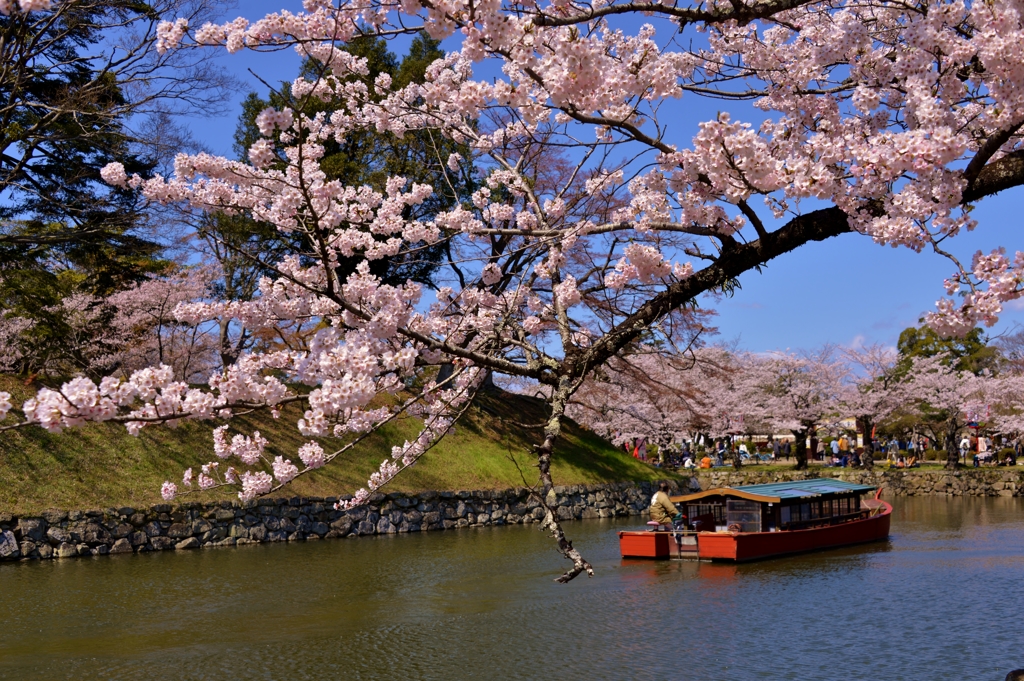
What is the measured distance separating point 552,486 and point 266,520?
16.8 m

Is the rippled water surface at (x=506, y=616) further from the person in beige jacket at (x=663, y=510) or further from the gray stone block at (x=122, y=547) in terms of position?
the person in beige jacket at (x=663, y=510)

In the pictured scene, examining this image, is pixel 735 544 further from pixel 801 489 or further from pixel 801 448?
pixel 801 448

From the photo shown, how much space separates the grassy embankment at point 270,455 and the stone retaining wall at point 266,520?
38cm

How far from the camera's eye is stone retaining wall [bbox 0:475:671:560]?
1677cm

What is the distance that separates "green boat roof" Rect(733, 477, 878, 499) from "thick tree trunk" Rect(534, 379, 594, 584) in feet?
44.4

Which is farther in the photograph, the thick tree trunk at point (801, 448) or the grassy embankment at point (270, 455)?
the thick tree trunk at point (801, 448)

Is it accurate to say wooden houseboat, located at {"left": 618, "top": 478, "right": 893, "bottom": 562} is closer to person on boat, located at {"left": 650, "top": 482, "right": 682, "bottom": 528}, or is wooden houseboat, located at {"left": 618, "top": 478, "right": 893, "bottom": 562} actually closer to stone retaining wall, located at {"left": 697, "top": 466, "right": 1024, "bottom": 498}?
person on boat, located at {"left": 650, "top": 482, "right": 682, "bottom": 528}

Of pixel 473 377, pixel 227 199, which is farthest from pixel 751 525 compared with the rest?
pixel 227 199

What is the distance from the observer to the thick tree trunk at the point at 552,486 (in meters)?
3.92

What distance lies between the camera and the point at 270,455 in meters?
21.2

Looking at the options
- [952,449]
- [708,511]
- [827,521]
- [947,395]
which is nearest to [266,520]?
[708,511]

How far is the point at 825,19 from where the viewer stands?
659 centimetres

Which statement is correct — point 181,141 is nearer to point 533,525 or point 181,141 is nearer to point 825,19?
point 533,525

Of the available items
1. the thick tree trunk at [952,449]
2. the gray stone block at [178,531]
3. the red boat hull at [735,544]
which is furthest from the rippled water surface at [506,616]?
the thick tree trunk at [952,449]
